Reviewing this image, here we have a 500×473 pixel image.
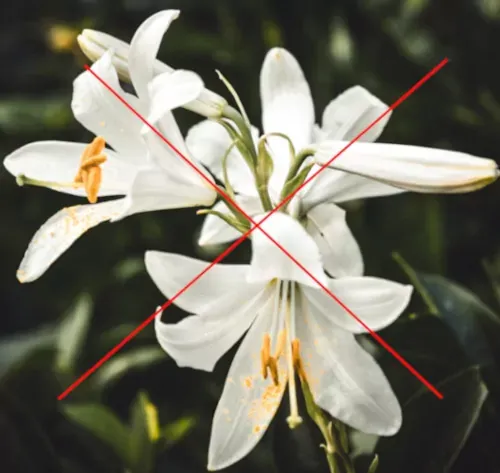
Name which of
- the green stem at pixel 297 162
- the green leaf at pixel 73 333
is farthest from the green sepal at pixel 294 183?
the green leaf at pixel 73 333

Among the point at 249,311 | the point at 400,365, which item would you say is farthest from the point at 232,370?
the point at 400,365

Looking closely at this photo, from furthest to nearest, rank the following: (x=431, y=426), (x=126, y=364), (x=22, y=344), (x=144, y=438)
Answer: (x=22, y=344), (x=126, y=364), (x=144, y=438), (x=431, y=426)

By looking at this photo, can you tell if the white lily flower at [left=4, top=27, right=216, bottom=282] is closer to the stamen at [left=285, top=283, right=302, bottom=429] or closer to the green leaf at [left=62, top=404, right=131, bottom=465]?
the stamen at [left=285, top=283, right=302, bottom=429]

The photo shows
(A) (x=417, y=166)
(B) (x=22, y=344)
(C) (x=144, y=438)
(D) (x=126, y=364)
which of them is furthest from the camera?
(B) (x=22, y=344)

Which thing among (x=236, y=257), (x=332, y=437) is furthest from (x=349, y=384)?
(x=236, y=257)

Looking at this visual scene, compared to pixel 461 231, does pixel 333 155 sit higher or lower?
higher

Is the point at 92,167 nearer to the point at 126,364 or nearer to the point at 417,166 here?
the point at 417,166

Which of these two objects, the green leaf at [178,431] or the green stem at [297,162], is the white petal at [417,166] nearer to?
the green stem at [297,162]

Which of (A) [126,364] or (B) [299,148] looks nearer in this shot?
(B) [299,148]

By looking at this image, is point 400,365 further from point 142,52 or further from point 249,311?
point 142,52
